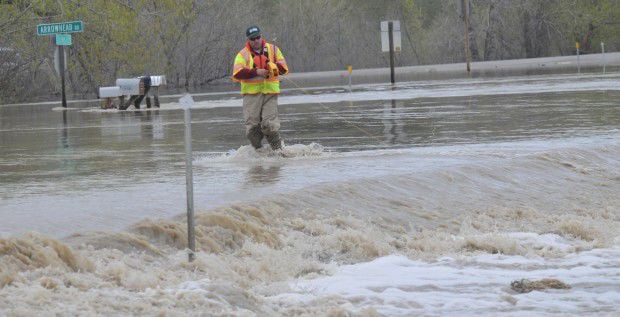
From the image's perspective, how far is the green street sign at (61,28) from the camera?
108ft

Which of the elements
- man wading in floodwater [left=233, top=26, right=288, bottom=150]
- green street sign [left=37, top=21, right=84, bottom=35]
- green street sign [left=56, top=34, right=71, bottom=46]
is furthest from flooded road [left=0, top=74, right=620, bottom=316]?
green street sign [left=56, top=34, right=71, bottom=46]

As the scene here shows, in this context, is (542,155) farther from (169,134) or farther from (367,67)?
(367,67)

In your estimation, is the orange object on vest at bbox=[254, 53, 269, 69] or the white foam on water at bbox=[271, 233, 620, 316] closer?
the white foam on water at bbox=[271, 233, 620, 316]

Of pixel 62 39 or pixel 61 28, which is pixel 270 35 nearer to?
pixel 62 39

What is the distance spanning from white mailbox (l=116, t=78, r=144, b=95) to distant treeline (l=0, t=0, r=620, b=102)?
492 cm

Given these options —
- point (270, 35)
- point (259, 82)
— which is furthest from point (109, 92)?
point (270, 35)

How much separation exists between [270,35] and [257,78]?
54155 mm

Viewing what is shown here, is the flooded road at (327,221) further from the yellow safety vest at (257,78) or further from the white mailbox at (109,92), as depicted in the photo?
the white mailbox at (109,92)

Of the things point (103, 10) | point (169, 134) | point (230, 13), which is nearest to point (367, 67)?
point (230, 13)

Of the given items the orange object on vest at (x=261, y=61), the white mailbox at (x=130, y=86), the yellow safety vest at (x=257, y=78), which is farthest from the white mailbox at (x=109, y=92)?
the orange object on vest at (x=261, y=61)

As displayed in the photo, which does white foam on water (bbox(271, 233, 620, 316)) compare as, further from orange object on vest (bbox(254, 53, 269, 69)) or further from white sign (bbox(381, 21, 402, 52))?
white sign (bbox(381, 21, 402, 52))

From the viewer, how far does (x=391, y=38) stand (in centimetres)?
4434

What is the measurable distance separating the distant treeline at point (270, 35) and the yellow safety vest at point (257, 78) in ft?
71.2

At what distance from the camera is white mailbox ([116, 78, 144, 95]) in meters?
32.8
